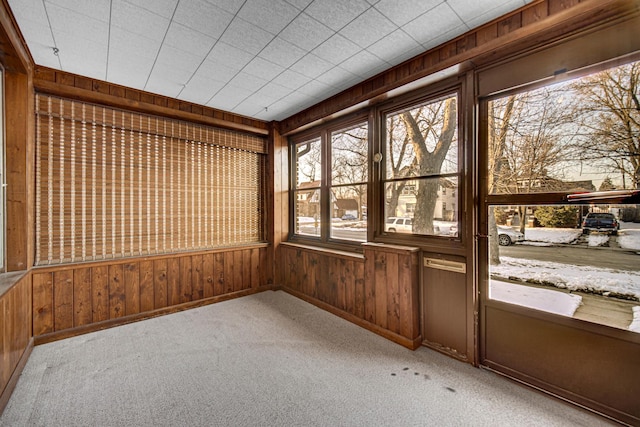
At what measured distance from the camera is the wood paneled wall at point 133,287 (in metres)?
2.81

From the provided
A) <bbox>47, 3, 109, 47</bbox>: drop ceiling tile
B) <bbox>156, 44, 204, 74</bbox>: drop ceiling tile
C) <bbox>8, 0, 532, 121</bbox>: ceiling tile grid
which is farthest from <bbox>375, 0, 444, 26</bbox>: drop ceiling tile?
<bbox>47, 3, 109, 47</bbox>: drop ceiling tile

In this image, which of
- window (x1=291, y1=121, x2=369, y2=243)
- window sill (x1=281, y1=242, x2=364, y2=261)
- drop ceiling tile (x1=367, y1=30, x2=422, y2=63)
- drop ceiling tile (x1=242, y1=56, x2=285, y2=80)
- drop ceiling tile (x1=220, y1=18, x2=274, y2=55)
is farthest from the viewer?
window (x1=291, y1=121, x2=369, y2=243)

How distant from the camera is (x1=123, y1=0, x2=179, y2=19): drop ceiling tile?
1860 mm

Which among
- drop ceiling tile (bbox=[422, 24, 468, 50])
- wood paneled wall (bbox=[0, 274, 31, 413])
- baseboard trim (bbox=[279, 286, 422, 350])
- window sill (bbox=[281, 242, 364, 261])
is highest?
drop ceiling tile (bbox=[422, 24, 468, 50])

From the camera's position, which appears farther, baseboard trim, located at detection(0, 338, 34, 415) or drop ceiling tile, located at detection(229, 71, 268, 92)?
drop ceiling tile, located at detection(229, 71, 268, 92)

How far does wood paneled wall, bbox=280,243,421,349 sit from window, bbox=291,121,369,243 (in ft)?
1.21

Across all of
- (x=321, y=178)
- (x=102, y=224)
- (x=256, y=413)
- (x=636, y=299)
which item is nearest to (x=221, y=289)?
(x=102, y=224)

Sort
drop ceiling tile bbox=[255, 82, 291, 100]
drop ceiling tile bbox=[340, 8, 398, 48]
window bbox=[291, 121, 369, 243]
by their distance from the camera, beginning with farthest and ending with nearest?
window bbox=[291, 121, 369, 243] → drop ceiling tile bbox=[255, 82, 291, 100] → drop ceiling tile bbox=[340, 8, 398, 48]

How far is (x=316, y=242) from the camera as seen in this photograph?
4078mm

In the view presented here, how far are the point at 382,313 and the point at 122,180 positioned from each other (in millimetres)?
3271

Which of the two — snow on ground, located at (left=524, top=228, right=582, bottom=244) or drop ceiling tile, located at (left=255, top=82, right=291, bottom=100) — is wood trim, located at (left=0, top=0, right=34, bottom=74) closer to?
drop ceiling tile, located at (left=255, top=82, right=291, bottom=100)

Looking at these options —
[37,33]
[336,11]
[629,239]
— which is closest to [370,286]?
[629,239]

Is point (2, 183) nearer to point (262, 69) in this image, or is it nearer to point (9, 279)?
point (9, 279)

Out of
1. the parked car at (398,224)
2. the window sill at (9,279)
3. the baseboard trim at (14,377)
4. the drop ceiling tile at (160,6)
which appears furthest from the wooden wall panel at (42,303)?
the parked car at (398,224)
